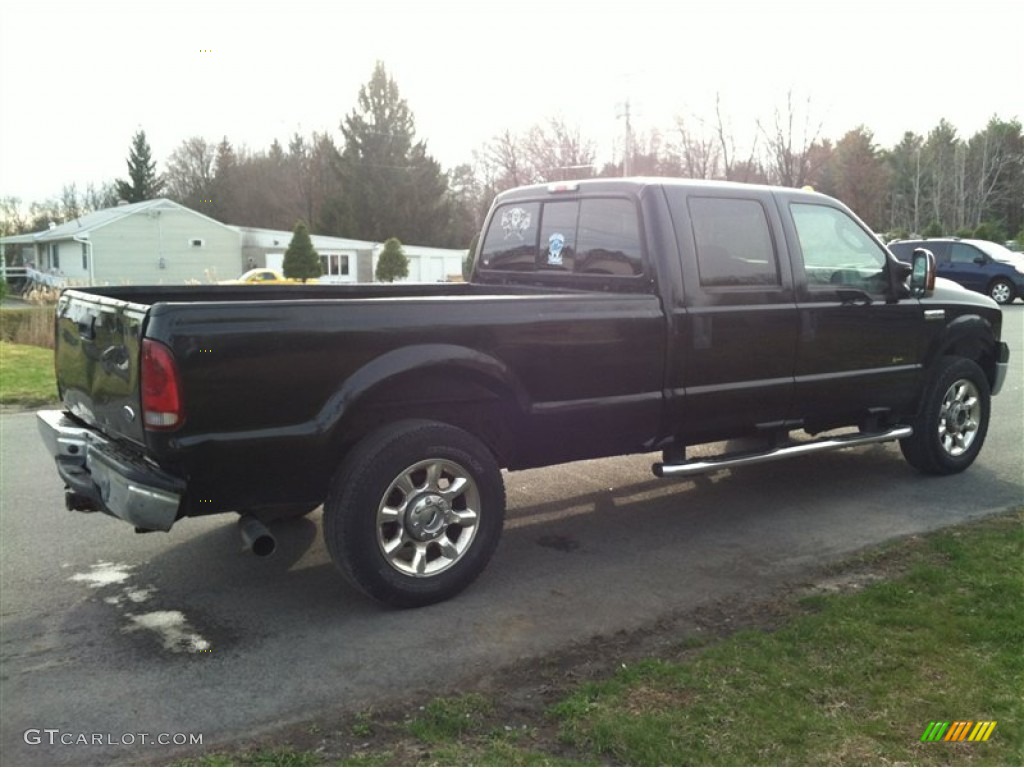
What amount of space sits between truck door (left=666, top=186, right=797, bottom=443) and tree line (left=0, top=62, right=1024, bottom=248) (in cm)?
3339

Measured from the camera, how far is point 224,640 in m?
3.98

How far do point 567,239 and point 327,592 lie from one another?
2660 mm

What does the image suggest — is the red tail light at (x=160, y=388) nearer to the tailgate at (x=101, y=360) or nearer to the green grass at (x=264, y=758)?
the tailgate at (x=101, y=360)

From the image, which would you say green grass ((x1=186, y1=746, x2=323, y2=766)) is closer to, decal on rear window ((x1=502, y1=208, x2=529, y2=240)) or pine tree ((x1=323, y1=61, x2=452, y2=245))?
decal on rear window ((x1=502, y1=208, x2=529, y2=240))

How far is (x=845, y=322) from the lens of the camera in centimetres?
597

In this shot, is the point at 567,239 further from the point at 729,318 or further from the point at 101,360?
the point at 101,360

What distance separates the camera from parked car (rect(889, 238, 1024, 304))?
25.0 m

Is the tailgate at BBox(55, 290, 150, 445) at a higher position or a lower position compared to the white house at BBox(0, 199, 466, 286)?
lower

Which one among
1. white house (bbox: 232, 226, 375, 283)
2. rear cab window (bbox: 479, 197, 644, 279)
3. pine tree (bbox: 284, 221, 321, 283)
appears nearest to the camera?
rear cab window (bbox: 479, 197, 644, 279)

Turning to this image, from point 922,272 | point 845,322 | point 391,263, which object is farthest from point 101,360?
point 391,263

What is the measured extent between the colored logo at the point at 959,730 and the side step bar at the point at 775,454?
2.16m

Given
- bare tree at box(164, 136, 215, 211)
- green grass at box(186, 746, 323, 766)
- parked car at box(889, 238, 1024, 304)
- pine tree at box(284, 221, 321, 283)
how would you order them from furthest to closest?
bare tree at box(164, 136, 215, 211) → pine tree at box(284, 221, 321, 283) → parked car at box(889, 238, 1024, 304) → green grass at box(186, 746, 323, 766)

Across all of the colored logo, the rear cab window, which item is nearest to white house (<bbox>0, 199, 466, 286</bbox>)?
the rear cab window

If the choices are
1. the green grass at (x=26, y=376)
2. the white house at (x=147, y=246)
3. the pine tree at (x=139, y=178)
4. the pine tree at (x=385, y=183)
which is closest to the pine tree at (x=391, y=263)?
the white house at (x=147, y=246)
